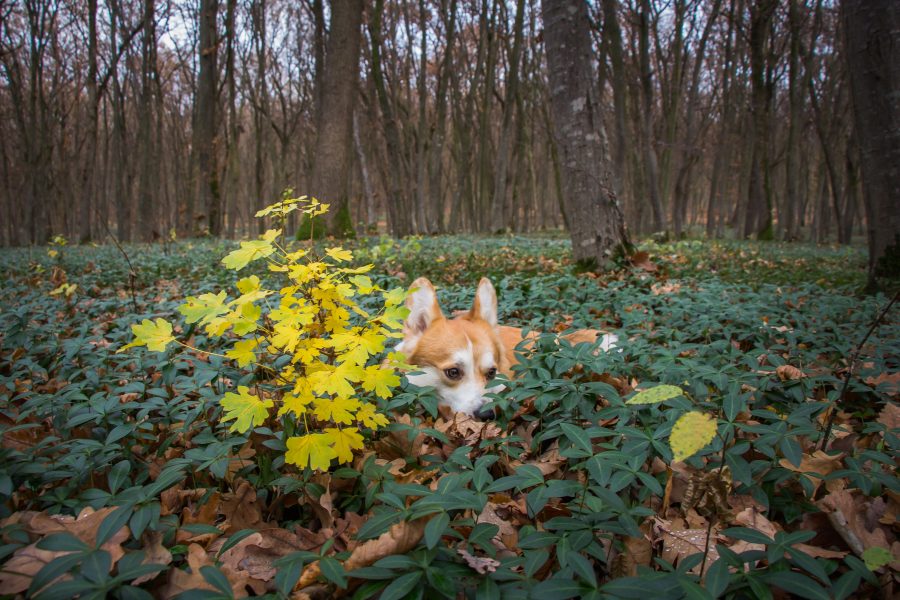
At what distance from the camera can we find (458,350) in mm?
2785

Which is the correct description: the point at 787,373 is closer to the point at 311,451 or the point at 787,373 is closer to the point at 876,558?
the point at 876,558

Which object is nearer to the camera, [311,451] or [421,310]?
[311,451]

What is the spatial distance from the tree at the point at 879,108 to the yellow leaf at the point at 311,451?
19.1 feet

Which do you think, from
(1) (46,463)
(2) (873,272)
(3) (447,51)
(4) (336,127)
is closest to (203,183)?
(4) (336,127)

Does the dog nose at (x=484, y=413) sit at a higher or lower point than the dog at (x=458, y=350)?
lower

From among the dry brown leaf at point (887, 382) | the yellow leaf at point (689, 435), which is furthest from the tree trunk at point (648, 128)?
the yellow leaf at point (689, 435)

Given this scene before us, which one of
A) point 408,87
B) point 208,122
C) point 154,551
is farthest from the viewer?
point 408,87

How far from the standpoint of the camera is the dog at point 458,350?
2705mm

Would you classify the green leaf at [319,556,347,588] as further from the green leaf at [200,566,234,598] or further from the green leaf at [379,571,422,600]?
the green leaf at [200,566,234,598]

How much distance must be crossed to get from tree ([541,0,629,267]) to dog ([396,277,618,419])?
132 inches

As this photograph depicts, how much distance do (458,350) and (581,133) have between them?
448 cm

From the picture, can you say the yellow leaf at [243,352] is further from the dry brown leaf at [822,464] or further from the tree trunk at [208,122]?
the tree trunk at [208,122]

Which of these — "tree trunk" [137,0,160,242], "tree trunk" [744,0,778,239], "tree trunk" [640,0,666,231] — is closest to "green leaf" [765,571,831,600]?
"tree trunk" [640,0,666,231]

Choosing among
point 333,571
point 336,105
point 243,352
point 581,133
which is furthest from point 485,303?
point 336,105
